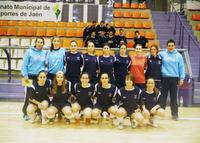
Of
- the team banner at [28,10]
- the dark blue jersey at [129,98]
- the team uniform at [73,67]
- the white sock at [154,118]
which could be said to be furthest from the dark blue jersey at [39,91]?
the team banner at [28,10]

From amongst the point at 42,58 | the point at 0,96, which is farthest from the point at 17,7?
the point at 42,58

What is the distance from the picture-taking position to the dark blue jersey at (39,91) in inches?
158

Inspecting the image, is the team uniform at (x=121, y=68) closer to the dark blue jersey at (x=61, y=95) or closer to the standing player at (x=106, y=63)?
the standing player at (x=106, y=63)

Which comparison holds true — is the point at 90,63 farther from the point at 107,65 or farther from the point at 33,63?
the point at 33,63

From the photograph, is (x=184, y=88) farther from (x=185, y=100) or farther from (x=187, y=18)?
(x=187, y=18)

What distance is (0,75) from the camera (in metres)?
6.00

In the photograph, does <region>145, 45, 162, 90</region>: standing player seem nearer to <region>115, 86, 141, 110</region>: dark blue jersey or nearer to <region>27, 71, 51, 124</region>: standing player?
<region>115, 86, 141, 110</region>: dark blue jersey

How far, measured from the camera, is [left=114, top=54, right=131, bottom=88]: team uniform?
4.31 m

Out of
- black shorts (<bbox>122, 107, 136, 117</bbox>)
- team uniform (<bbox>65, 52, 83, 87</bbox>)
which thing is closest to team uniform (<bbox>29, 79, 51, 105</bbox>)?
team uniform (<bbox>65, 52, 83, 87</bbox>)

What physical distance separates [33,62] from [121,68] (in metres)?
1.55

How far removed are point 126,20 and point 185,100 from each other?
583 cm

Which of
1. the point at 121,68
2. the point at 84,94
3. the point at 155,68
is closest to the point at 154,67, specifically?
the point at 155,68

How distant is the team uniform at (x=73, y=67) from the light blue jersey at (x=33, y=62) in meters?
0.43

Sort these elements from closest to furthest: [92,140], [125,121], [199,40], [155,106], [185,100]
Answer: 1. [92,140]
2. [155,106]
3. [125,121]
4. [185,100]
5. [199,40]
